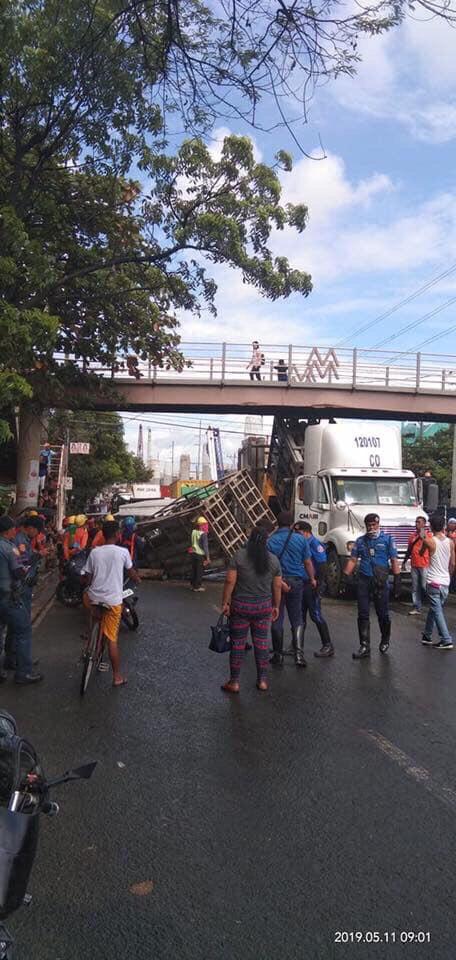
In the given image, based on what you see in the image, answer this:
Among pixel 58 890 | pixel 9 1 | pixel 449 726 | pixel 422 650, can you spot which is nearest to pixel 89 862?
pixel 58 890

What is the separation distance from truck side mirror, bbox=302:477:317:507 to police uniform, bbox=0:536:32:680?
10.1 metres

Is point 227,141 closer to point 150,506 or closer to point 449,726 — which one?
→ point 449,726

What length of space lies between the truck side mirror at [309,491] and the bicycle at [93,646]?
1000 cm

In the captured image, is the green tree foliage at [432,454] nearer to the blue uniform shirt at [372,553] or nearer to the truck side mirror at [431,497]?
the truck side mirror at [431,497]

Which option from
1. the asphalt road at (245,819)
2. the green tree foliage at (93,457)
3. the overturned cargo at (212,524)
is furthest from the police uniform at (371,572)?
the green tree foliage at (93,457)

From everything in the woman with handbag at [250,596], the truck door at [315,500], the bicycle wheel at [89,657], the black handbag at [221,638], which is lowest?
the bicycle wheel at [89,657]

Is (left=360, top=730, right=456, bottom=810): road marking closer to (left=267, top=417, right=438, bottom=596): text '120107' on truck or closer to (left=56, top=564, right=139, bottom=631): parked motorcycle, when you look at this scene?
(left=56, top=564, right=139, bottom=631): parked motorcycle

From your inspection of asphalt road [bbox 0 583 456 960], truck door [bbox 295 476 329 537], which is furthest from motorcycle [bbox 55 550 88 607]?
truck door [bbox 295 476 329 537]

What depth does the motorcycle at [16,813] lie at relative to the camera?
2.50 metres

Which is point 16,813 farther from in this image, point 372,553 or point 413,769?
point 372,553

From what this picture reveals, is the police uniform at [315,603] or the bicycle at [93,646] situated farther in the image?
the police uniform at [315,603]

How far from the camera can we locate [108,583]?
23.6 ft
